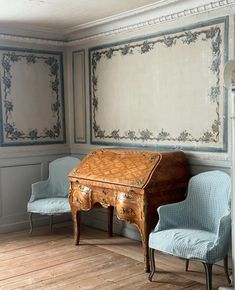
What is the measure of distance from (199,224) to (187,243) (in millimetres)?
450

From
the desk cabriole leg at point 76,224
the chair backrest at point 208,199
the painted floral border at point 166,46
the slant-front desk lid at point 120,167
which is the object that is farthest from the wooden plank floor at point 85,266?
the painted floral border at point 166,46

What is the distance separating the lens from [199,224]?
10.5 ft

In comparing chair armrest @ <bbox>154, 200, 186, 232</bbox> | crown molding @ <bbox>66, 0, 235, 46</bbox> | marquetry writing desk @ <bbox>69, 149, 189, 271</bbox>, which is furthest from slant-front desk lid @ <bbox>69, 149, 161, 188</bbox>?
crown molding @ <bbox>66, 0, 235, 46</bbox>

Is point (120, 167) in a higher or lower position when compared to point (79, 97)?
lower

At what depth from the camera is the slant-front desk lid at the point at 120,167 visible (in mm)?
3377

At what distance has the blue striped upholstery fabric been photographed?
273cm

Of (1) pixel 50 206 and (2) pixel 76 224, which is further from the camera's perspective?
(1) pixel 50 206

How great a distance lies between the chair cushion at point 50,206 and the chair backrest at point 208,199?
137 centimetres

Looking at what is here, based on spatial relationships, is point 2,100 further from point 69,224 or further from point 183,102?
point 183,102

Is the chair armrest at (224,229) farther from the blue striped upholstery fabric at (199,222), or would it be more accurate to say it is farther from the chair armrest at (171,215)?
the chair armrest at (171,215)

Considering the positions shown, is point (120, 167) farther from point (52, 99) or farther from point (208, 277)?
point (52, 99)

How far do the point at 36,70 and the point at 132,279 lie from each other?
8.58ft

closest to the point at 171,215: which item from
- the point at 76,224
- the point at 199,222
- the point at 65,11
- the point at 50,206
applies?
the point at 199,222

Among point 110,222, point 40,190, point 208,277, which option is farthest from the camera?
point 40,190
